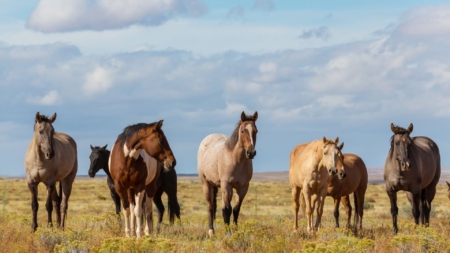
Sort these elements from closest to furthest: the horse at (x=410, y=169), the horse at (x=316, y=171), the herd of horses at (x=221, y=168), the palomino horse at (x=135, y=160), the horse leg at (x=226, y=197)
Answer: the palomino horse at (x=135, y=160) < the herd of horses at (x=221, y=168) < the horse leg at (x=226, y=197) < the horse at (x=316, y=171) < the horse at (x=410, y=169)

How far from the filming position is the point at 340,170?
13.3 meters

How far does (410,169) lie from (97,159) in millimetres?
8541

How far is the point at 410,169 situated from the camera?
15.1 m

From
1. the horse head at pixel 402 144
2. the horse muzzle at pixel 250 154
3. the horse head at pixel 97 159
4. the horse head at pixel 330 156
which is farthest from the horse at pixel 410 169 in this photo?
the horse head at pixel 97 159

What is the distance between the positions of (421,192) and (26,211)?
25250 millimetres

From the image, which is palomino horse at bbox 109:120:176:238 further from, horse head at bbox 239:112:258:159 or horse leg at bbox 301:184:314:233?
horse leg at bbox 301:184:314:233

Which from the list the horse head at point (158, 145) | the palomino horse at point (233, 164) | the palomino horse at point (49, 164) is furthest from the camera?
the palomino horse at point (49, 164)

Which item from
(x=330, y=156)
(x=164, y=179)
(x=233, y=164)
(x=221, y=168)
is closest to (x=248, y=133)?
(x=233, y=164)

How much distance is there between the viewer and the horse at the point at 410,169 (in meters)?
14.5

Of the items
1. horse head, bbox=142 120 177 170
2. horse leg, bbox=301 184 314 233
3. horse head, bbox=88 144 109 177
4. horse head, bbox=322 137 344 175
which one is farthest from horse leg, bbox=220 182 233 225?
horse head, bbox=88 144 109 177

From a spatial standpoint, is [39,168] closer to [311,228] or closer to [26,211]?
[311,228]

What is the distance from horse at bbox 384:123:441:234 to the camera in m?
14.5

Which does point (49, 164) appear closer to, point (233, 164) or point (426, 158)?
point (233, 164)

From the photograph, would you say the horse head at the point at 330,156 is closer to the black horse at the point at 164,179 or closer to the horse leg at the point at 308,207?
the horse leg at the point at 308,207
